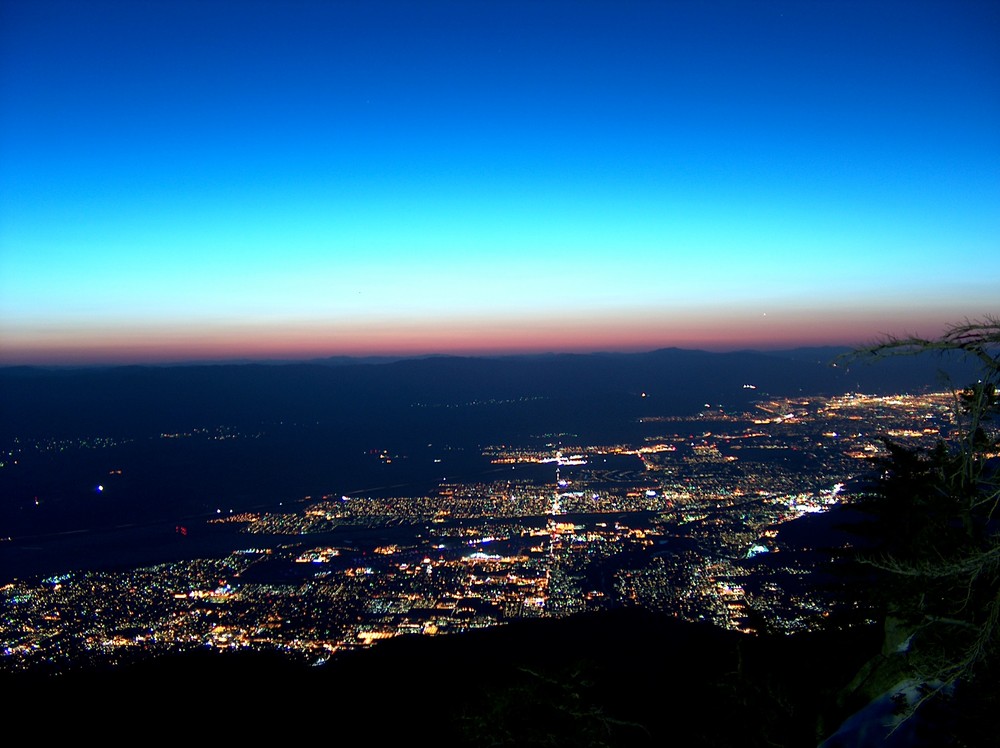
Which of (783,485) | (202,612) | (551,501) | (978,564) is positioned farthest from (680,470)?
(978,564)

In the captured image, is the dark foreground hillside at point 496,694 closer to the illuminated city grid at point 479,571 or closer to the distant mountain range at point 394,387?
the illuminated city grid at point 479,571

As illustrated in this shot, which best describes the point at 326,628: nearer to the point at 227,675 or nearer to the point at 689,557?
the point at 227,675

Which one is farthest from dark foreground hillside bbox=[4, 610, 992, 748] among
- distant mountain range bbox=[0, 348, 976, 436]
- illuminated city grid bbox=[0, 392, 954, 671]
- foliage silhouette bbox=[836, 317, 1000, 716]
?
distant mountain range bbox=[0, 348, 976, 436]

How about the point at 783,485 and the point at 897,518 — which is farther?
the point at 783,485

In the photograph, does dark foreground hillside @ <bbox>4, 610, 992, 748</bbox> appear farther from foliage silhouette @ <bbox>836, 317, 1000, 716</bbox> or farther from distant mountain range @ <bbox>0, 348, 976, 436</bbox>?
distant mountain range @ <bbox>0, 348, 976, 436</bbox>

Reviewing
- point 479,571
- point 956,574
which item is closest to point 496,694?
point 956,574

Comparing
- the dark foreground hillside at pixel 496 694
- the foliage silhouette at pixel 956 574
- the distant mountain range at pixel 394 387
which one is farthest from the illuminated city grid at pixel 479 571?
the distant mountain range at pixel 394 387

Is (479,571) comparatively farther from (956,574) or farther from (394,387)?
(394,387)

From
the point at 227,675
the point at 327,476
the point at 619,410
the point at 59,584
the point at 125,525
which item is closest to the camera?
the point at 227,675
